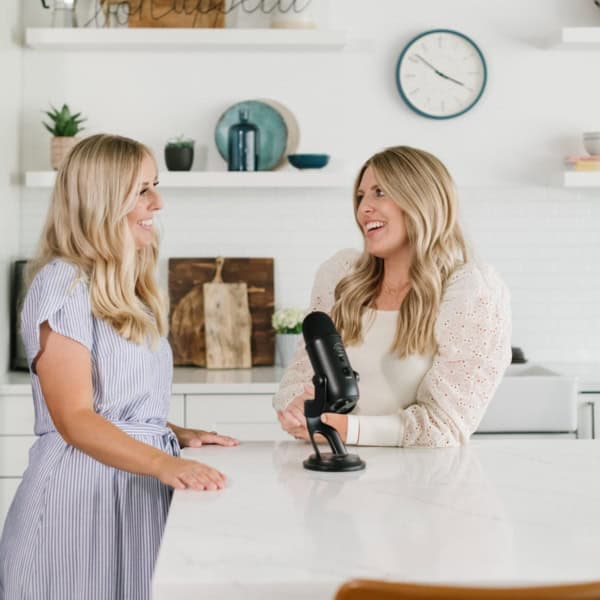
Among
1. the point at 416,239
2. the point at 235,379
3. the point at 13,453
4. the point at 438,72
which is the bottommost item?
the point at 13,453

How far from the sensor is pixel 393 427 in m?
2.42

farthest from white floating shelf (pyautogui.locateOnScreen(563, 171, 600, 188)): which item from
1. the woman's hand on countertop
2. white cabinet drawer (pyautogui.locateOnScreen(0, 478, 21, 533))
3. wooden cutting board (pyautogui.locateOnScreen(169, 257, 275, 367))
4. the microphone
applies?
the woman's hand on countertop

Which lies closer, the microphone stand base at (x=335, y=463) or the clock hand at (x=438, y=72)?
the microphone stand base at (x=335, y=463)

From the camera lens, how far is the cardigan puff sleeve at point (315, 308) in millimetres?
2635

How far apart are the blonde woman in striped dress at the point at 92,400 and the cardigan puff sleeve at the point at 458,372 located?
53 cm

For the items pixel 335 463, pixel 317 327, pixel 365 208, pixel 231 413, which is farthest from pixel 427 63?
pixel 335 463

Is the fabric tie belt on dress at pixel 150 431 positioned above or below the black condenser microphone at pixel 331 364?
below

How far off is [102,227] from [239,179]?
2284 millimetres

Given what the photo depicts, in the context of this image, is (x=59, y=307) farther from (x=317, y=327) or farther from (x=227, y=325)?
(x=227, y=325)

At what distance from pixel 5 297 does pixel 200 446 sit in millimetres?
2288

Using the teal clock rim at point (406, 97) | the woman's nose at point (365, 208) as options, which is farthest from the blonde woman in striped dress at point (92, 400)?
the teal clock rim at point (406, 97)

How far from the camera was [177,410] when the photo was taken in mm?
4164

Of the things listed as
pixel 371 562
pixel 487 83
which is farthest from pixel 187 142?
pixel 371 562

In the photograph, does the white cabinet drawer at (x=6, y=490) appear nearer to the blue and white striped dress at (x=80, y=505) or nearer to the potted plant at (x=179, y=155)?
the potted plant at (x=179, y=155)
